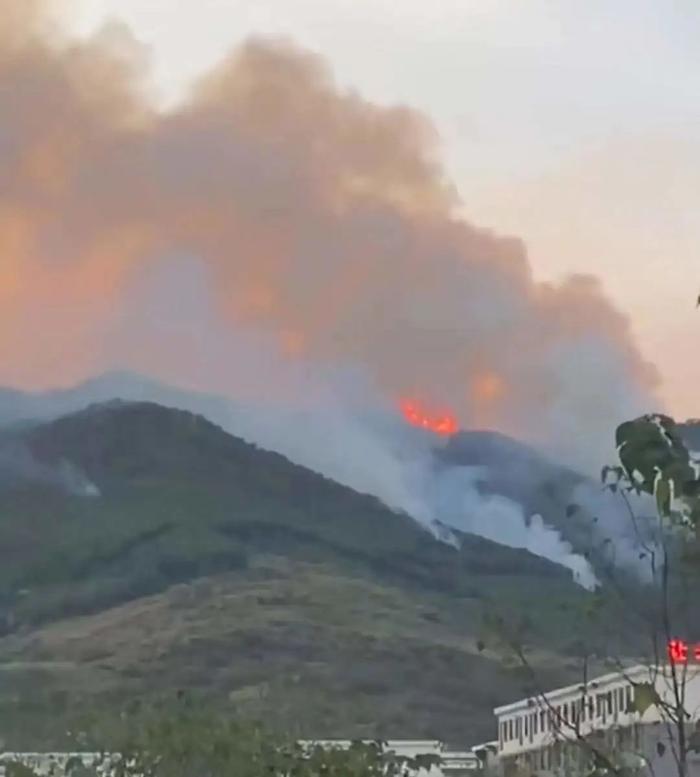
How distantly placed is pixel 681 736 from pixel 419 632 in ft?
577

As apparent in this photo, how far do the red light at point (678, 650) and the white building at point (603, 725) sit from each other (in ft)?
0.37

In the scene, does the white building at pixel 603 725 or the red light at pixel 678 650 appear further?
the white building at pixel 603 725

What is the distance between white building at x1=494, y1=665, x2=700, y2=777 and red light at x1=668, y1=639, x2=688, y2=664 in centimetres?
11

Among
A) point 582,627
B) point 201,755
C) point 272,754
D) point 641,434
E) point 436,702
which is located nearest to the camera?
point 641,434

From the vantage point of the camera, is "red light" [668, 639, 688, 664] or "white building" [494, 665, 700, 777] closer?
"red light" [668, 639, 688, 664]

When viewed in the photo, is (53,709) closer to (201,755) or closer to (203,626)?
(203,626)

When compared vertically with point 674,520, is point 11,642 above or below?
above

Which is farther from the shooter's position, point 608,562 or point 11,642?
point 11,642

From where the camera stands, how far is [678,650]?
45.0 feet

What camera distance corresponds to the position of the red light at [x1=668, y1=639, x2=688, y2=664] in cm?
1138

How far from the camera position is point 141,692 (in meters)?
145

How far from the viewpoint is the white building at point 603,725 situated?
1192cm

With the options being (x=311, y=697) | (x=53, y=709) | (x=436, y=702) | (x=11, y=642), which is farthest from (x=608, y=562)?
(x=11, y=642)

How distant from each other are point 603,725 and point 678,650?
109 ft
